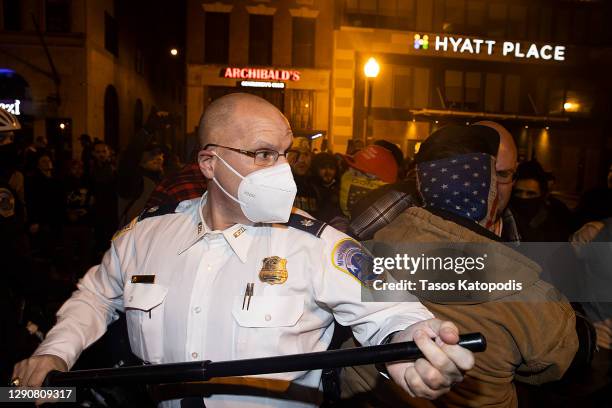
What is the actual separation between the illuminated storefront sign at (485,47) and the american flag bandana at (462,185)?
69.6 ft

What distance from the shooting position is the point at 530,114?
79.6ft

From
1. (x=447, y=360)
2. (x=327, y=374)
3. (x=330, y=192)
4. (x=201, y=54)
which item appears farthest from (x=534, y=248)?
(x=201, y=54)

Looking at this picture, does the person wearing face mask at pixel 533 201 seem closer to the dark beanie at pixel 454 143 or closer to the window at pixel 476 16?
the dark beanie at pixel 454 143

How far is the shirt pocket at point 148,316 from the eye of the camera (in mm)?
1998

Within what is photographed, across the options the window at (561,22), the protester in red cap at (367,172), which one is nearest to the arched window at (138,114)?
the window at (561,22)

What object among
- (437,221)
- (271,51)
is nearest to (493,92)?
(271,51)

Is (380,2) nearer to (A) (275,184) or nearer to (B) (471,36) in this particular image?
(B) (471,36)

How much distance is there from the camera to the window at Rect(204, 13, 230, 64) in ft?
71.2

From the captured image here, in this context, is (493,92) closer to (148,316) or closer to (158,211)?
(158,211)

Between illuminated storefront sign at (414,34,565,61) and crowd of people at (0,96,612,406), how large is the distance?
17552 mm

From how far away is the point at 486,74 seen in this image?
2394cm

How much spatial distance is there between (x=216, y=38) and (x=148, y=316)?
21.6m

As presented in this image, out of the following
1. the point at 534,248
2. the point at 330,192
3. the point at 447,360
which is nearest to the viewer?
the point at 447,360

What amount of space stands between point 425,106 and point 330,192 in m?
18.2
